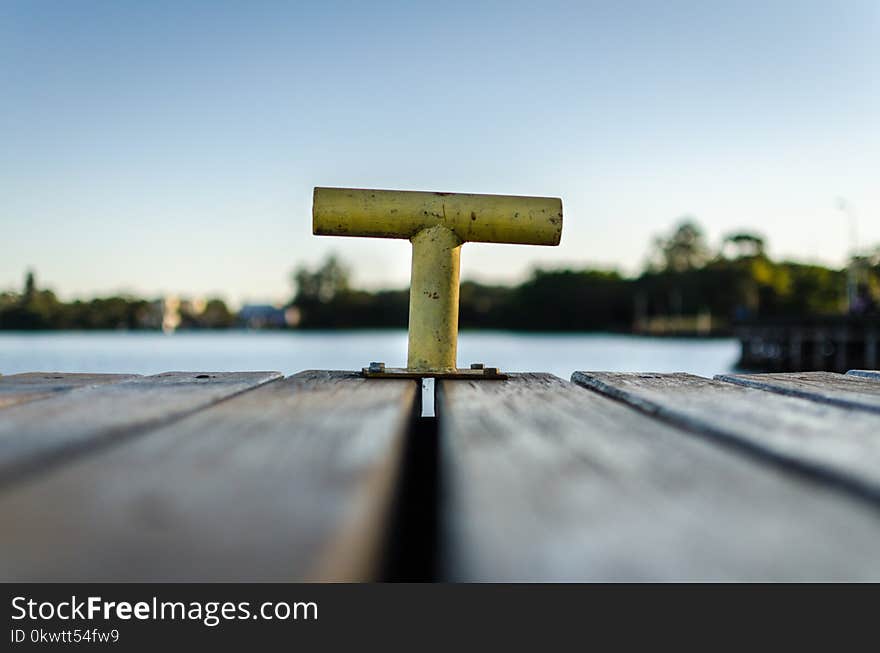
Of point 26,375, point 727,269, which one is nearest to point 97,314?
point 727,269

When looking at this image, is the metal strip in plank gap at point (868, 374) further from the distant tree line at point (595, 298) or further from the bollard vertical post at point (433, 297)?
the distant tree line at point (595, 298)

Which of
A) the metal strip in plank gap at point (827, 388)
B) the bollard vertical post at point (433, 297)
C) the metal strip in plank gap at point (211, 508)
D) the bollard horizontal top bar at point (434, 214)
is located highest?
the bollard horizontal top bar at point (434, 214)

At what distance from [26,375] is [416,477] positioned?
1396mm

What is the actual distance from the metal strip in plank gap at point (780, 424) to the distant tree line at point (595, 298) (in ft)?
253

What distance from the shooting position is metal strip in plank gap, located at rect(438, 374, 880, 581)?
1.55 feet

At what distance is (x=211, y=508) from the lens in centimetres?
60

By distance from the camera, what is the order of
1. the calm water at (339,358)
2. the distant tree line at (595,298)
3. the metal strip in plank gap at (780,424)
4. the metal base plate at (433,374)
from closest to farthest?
1. the metal strip in plank gap at (780,424)
2. the metal base plate at (433,374)
3. the calm water at (339,358)
4. the distant tree line at (595,298)

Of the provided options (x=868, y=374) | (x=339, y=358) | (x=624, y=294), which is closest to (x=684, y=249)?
(x=624, y=294)

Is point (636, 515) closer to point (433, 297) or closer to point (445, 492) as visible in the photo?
point (445, 492)

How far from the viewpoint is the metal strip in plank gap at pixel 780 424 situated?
29.1 inches

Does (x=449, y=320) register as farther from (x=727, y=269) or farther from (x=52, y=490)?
(x=727, y=269)

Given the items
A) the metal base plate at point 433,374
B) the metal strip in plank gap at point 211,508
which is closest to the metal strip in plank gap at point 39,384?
the metal strip in plank gap at point 211,508

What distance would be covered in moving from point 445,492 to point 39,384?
4.70 ft
